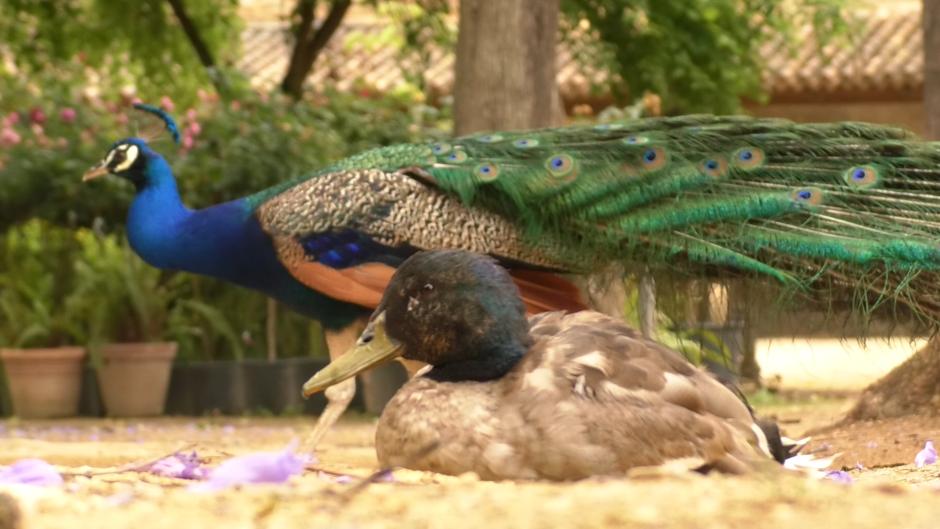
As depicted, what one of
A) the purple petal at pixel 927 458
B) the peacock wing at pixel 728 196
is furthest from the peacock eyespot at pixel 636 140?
the purple petal at pixel 927 458

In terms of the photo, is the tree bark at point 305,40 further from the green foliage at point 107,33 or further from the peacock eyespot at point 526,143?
the peacock eyespot at point 526,143

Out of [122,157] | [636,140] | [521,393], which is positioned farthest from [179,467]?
A: [122,157]

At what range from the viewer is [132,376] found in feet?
41.3

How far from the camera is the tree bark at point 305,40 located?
52.0 ft

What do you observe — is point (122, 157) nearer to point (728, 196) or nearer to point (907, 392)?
point (728, 196)

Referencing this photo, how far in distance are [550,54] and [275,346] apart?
→ 452cm

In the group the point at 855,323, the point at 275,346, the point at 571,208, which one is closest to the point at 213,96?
the point at 275,346

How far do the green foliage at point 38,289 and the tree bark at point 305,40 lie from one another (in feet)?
11.0

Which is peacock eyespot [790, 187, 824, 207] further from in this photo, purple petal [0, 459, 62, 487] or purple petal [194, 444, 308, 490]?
purple petal [194, 444, 308, 490]

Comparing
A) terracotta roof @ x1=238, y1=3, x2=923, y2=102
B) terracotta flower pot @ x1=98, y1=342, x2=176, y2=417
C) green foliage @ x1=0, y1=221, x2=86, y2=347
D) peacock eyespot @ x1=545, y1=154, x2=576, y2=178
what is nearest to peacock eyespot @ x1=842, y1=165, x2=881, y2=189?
peacock eyespot @ x1=545, y1=154, x2=576, y2=178

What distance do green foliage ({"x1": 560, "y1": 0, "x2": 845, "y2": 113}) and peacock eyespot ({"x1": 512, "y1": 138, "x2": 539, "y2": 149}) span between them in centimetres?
836

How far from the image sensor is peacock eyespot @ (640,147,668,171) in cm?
628

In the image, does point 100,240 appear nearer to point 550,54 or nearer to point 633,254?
point 550,54

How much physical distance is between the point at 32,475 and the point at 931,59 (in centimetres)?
783
